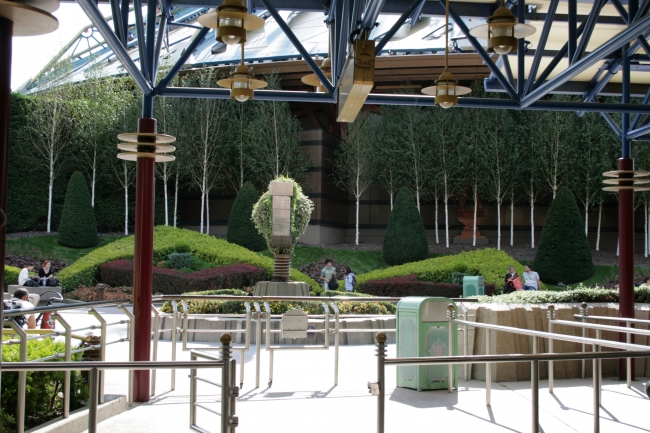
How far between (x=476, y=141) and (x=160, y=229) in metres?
16.1

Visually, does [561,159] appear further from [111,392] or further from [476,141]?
[111,392]

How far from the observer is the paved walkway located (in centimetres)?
662

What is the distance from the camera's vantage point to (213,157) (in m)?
34.8

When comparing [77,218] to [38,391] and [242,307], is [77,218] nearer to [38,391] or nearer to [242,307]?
[242,307]

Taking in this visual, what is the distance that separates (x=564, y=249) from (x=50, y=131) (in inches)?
1003

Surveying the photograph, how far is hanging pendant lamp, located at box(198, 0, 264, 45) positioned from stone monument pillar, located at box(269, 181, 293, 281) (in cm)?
1301

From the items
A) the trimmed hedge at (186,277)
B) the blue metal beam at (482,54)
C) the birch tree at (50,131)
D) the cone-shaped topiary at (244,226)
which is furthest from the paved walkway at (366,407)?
the birch tree at (50,131)

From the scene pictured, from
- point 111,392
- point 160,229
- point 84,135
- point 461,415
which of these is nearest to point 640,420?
point 461,415

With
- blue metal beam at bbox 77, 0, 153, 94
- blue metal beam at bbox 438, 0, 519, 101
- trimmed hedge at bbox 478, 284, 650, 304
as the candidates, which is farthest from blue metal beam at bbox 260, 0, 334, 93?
trimmed hedge at bbox 478, 284, 650, 304

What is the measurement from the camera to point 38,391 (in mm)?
6062

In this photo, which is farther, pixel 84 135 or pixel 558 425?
pixel 84 135

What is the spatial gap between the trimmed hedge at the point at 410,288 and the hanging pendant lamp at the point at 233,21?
19151mm

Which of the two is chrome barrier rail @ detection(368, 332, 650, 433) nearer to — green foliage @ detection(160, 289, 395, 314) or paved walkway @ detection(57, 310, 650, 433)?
paved walkway @ detection(57, 310, 650, 433)

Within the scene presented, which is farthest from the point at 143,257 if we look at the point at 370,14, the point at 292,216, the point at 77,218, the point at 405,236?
the point at 77,218
